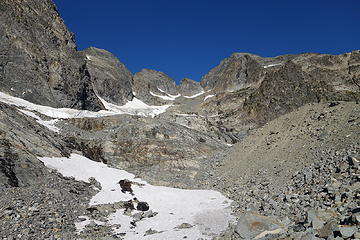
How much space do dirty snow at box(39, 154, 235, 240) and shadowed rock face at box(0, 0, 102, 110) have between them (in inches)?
1490

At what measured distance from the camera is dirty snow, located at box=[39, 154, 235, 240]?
A: 1756cm

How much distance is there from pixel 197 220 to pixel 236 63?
129975mm

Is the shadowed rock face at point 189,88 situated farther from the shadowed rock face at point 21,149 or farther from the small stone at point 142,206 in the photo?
the small stone at point 142,206

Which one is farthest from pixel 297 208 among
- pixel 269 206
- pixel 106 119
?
pixel 106 119

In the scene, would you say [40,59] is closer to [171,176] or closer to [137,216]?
[171,176]

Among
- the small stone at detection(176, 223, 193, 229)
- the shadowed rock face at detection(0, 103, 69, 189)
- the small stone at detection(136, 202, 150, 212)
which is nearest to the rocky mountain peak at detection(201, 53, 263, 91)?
the shadowed rock face at detection(0, 103, 69, 189)

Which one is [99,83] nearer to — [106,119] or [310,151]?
[106,119]

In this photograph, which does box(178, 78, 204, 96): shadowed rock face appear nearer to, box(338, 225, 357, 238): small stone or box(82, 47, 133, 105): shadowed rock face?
box(82, 47, 133, 105): shadowed rock face

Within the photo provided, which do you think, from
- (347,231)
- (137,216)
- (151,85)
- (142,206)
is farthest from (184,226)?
(151,85)

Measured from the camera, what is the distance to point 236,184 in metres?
26.4

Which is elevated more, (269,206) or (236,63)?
(236,63)

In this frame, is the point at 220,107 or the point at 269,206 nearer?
the point at 269,206

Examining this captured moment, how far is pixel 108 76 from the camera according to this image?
420 feet

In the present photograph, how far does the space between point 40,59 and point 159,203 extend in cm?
5566
